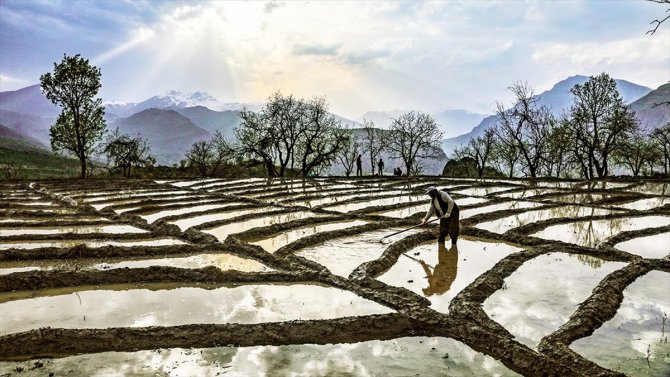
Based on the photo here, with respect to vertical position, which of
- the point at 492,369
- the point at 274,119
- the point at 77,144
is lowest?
the point at 492,369

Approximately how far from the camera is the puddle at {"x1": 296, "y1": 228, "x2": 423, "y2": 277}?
9.78m

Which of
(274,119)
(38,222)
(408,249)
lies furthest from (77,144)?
(408,249)

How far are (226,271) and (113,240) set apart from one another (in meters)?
5.20

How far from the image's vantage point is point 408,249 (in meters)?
11.4

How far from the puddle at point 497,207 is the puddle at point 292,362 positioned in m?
10.9

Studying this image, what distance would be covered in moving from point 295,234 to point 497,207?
966 centimetres

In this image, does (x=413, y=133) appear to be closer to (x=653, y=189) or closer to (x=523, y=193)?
(x=523, y=193)

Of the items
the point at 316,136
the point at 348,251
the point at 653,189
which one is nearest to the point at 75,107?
the point at 316,136

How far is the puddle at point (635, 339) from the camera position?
533 cm

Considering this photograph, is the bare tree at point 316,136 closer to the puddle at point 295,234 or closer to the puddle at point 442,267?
the puddle at point 295,234

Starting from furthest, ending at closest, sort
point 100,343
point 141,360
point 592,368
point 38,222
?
point 38,222 → point 100,343 → point 141,360 → point 592,368

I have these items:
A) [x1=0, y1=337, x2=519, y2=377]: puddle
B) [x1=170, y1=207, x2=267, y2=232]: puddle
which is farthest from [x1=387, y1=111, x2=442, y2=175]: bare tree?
[x1=0, y1=337, x2=519, y2=377]: puddle

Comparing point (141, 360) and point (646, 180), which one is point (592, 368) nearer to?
point (141, 360)

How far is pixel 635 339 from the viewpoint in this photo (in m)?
6.12
